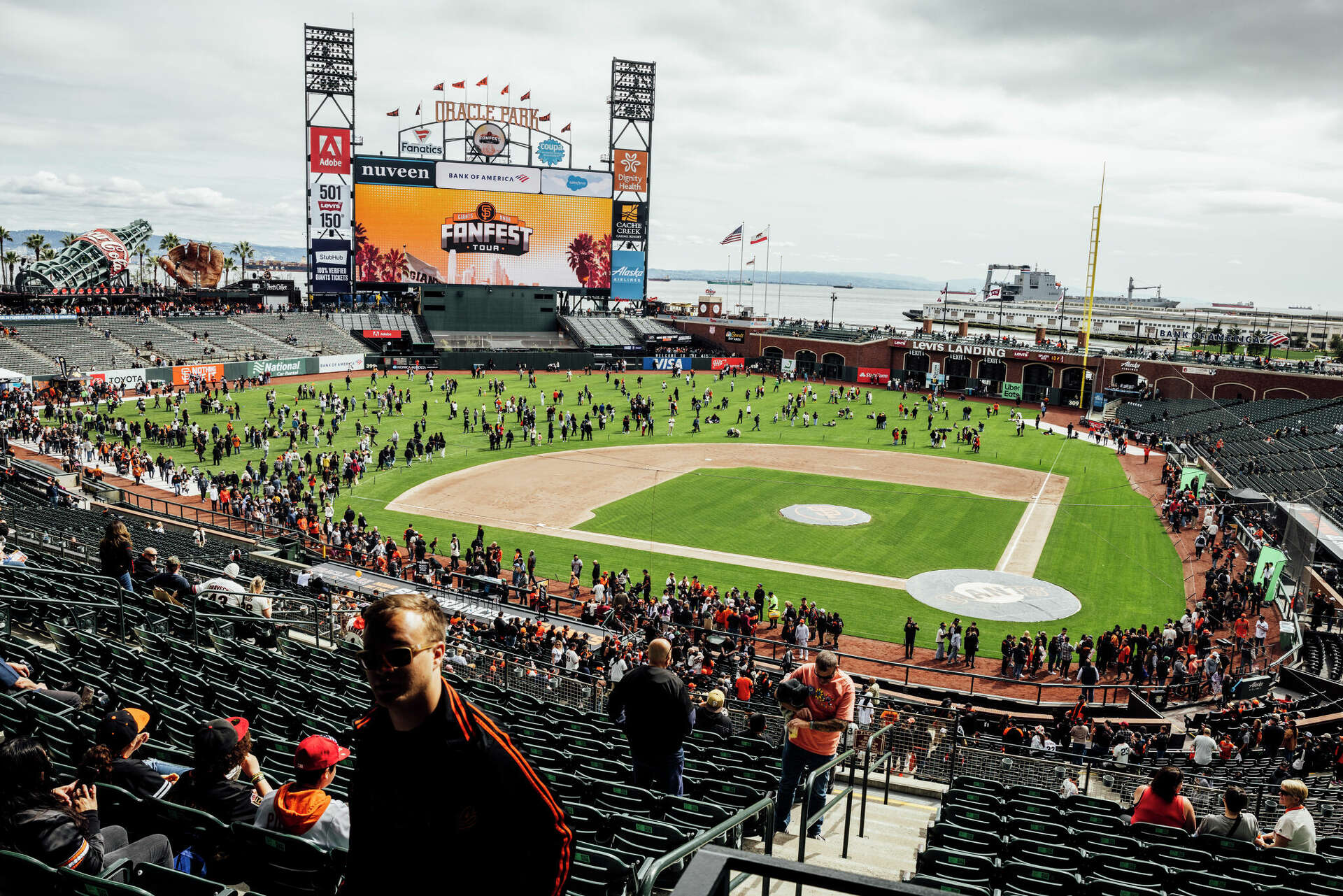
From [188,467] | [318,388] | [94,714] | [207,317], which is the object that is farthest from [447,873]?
[207,317]

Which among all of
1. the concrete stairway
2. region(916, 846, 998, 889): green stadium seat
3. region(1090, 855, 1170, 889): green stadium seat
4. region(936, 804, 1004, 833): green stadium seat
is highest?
region(916, 846, 998, 889): green stadium seat

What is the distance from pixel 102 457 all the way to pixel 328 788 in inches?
1629

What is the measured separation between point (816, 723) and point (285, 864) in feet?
14.8

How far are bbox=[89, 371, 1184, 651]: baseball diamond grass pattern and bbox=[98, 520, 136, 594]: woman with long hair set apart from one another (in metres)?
19.1

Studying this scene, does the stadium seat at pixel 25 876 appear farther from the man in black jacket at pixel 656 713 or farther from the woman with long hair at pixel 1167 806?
the woman with long hair at pixel 1167 806

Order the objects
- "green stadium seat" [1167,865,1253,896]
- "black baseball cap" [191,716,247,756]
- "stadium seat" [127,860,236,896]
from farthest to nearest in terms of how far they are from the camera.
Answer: "green stadium seat" [1167,865,1253,896]
"black baseball cap" [191,716,247,756]
"stadium seat" [127,860,236,896]

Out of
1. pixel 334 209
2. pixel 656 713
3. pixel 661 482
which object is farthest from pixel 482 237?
pixel 656 713

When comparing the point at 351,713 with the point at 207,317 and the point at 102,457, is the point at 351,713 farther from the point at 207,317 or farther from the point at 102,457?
the point at 207,317

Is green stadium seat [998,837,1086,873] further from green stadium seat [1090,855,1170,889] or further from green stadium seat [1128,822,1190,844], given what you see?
green stadium seat [1128,822,1190,844]

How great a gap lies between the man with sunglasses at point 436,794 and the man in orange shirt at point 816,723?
18.5ft

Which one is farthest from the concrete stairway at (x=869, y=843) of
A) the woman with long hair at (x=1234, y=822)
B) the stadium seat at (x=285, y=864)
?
the stadium seat at (x=285, y=864)

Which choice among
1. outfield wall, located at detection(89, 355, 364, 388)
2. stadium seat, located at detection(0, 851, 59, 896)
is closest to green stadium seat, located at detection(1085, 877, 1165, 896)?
stadium seat, located at detection(0, 851, 59, 896)

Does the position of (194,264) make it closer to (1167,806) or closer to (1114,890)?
(1167,806)

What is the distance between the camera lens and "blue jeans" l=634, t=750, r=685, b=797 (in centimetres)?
742
